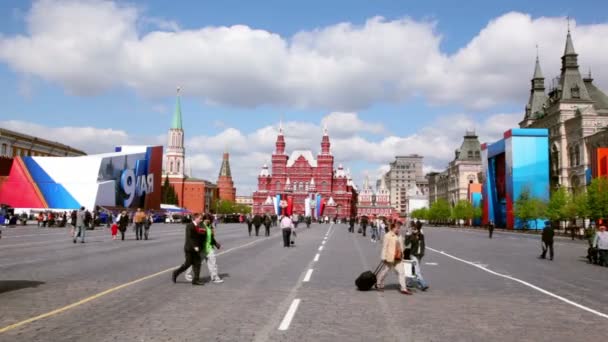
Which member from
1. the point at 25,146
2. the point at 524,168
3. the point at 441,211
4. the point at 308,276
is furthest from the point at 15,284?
Result: the point at 441,211

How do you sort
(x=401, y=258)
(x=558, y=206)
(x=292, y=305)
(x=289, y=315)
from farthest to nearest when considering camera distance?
(x=558, y=206), (x=401, y=258), (x=292, y=305), (x=289, y=315)

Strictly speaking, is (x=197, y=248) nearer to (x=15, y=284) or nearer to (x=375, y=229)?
(x=15, y=284)

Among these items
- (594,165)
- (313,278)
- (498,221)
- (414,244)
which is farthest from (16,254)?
(498,221)

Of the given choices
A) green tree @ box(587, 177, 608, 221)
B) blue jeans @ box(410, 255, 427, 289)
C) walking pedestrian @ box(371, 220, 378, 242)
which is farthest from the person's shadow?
green tree @ box(587, 177, 608, 221)

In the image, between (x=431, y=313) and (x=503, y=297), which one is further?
(x=503, y=297)

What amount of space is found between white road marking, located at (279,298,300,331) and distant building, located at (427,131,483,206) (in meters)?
132

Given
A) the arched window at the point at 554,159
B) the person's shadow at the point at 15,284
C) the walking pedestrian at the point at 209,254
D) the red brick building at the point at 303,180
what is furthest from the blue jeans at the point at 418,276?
the red brick building at the point at 303,180

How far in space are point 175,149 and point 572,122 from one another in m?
126

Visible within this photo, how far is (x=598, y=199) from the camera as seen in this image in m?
45.3

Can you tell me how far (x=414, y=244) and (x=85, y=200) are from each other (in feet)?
228

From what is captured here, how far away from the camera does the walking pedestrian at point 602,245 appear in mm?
19941

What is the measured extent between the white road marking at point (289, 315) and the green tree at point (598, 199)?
4221 centimetres

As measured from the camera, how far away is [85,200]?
74.6 m

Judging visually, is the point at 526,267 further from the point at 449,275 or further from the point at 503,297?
the point at 503,297
